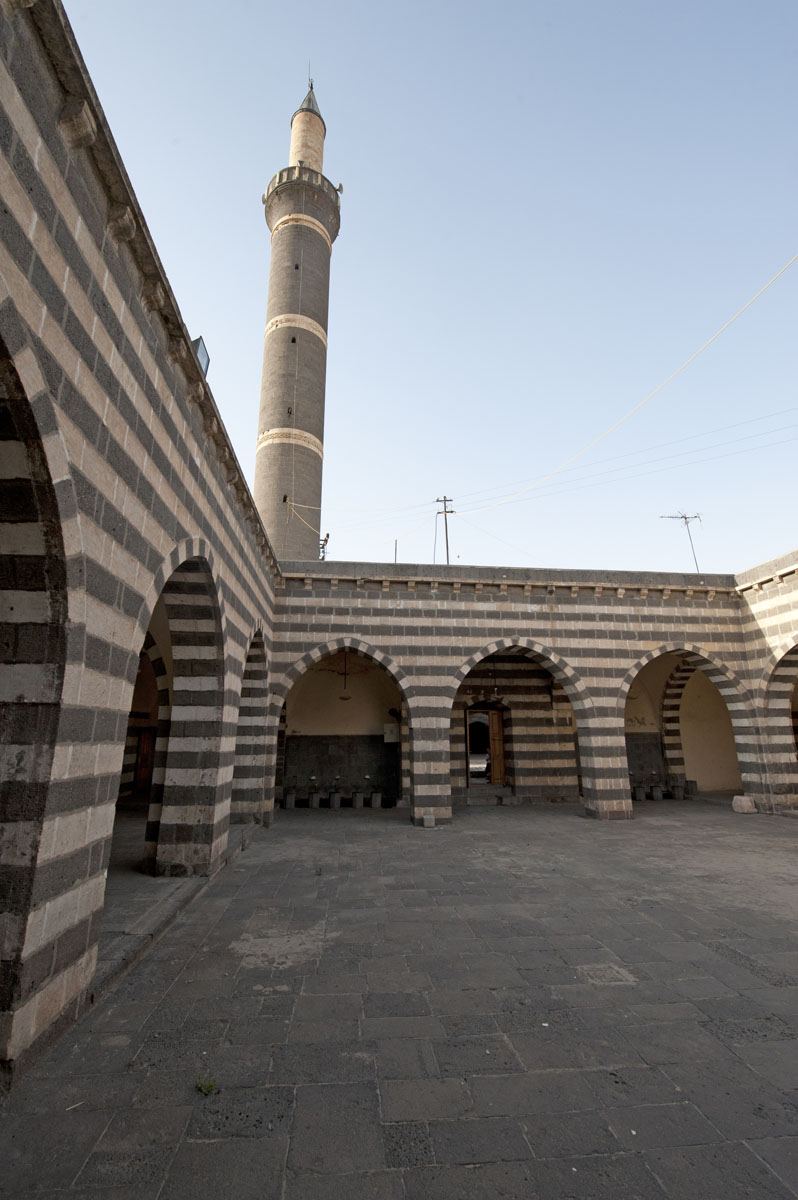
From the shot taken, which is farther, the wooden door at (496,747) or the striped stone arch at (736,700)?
the wooden door at (496,747)

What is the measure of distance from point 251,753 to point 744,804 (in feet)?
32.7

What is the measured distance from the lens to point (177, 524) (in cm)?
495

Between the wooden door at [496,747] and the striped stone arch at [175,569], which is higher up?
the striped stone arch at [175,569]

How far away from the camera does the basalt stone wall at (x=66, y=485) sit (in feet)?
8.44

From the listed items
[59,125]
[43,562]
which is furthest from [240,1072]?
[59,125]

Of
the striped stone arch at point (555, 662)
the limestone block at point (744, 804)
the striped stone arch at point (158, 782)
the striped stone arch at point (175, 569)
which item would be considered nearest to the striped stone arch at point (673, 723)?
the limestone block at point (744, 804)

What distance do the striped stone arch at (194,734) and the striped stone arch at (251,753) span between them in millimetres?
2911

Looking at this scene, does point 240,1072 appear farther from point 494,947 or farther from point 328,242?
point 328,242

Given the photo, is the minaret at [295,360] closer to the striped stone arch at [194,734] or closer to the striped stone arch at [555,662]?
the striped stone arch at [555,662]

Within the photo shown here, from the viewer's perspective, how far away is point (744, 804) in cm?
1152

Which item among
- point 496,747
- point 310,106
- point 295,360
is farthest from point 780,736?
point 310,106

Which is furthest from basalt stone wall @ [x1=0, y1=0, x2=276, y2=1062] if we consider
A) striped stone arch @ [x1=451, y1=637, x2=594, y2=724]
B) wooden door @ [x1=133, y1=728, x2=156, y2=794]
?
wooden door @ [x1=133, y1=728, x2=156, y2=794]

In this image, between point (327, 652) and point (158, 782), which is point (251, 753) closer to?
point (327, 652)

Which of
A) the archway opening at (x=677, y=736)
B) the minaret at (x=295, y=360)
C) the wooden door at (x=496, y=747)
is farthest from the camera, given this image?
the minaret at (x=295, y=360)
